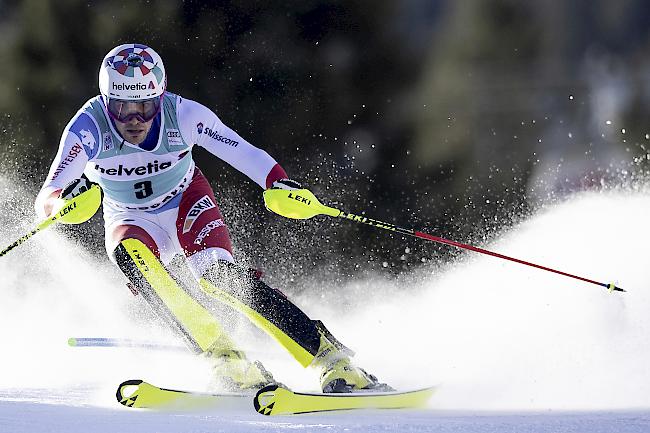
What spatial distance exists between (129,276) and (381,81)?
4.09 metres

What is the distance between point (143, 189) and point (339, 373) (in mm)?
1070

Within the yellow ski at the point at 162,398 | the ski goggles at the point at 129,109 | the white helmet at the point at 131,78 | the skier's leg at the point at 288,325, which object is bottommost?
the yellow ski at the point at 162,398

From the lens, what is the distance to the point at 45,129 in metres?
7.87

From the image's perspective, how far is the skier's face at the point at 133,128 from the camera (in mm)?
4184

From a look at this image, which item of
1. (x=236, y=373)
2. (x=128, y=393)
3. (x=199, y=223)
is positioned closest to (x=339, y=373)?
(x=236, y=373)

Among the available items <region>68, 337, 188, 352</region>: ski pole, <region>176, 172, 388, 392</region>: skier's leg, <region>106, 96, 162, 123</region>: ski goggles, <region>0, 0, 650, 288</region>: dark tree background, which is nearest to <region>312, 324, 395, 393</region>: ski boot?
<region>176, 172, 388, 392</region>: skier's leg

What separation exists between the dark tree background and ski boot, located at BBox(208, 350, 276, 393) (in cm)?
283

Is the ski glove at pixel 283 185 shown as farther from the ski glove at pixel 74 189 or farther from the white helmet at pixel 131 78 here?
the ski glove at pixel 74 189

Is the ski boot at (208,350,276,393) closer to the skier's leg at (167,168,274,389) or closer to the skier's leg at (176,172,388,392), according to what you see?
the skier's leg at (167,168,274,389)

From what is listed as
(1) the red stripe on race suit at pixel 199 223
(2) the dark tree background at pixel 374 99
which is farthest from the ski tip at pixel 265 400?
(2) the dark tree background at pixel 374 99

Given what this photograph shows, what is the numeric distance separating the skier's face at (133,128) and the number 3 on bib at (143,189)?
0.70 ft

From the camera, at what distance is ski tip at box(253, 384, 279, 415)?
11.9ft

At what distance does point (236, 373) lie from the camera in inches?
156

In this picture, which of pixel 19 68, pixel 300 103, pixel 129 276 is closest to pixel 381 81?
pixel 300 103
